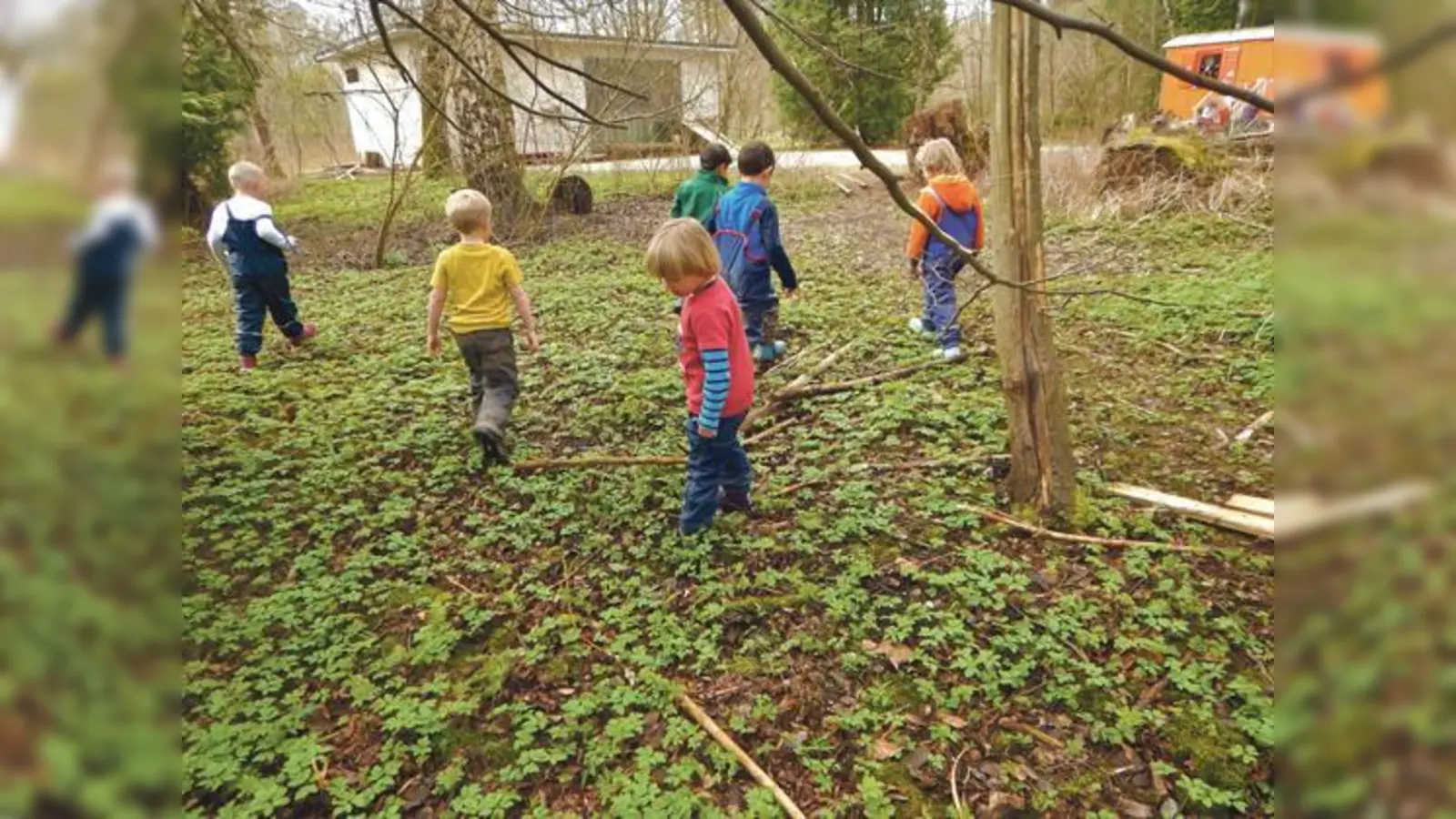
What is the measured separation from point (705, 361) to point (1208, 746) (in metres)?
2.22

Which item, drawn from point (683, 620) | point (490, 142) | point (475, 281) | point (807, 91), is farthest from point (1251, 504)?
point (490, 142)

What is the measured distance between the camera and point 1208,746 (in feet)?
7.75

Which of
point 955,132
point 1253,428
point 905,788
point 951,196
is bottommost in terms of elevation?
point 905,788

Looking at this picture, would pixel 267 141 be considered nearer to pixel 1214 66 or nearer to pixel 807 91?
pixel 807 91

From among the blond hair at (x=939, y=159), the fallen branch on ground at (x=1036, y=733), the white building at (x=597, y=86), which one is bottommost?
the fallen branch on ground at (x=1036, y=733)

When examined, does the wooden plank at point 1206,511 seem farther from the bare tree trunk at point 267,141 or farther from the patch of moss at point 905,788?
the bare tree trunk at point 267,141

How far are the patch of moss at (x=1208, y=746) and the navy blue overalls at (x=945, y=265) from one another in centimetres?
331

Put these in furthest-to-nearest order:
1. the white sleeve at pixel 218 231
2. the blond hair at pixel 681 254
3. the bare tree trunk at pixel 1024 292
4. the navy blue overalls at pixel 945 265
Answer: the navy blue overalls at pixel 945 265 → the white sleeve at pixel 218 231 → the blond hair at pixel 681 254 → the bare tree trunk at pixel 1024 292

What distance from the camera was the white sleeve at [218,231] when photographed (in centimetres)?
536

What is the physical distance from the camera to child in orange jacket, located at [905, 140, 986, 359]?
556cm

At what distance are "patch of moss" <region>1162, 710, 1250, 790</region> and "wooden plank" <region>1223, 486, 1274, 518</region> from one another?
53.7 inches

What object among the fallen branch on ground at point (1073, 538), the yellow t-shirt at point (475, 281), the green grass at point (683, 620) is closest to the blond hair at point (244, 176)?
the green grass at point (683, 620)

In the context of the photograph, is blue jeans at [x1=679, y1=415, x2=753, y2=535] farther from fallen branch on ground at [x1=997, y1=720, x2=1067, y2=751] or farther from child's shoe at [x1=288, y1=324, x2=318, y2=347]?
child's shoe at [x1=288, y1=324, x2=318, y2=347]

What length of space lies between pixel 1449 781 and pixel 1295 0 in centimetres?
30
